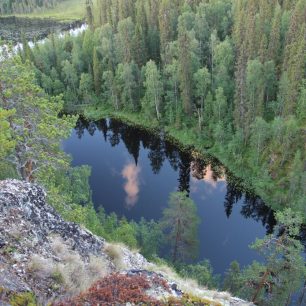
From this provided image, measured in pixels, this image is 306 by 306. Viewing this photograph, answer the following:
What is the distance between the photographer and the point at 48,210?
68.6 feet

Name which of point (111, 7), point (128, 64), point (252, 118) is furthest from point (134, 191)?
point (111, 7)

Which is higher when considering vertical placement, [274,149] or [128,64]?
[128,64]

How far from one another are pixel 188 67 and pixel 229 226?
3477cm

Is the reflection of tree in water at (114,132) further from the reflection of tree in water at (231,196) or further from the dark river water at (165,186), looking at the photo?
the reflection of tree in water at (231,196)

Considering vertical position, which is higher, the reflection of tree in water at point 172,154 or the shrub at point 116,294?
the shrub at point 116,294

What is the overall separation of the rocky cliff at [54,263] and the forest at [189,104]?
173 inches

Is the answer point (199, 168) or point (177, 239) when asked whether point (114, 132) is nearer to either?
point (199, 168)

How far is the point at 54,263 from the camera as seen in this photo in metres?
17.1

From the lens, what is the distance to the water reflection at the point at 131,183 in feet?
208

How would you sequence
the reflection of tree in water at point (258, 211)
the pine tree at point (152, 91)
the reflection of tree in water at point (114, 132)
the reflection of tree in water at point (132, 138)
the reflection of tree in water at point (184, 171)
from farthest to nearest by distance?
1. the reflection of tree in water at point (114, 132)
2. the reflection of tree in water at point (132, 138)
3. the pine tree at point (152, 91)
4. the reflection of tree in water at point (184, 171)
5. the reflection of tree in water at point (258, 211)

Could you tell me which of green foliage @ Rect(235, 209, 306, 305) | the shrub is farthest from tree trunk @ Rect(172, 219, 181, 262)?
the shrub

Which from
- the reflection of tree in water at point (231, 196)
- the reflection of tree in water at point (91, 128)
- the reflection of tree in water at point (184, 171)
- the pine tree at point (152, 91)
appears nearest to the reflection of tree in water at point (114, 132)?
the reflection of tree in water at point (91, 128)

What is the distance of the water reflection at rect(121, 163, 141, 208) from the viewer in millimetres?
63406

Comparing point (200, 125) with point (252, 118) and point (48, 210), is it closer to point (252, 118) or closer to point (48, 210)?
point (252, 118)
